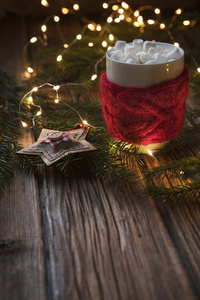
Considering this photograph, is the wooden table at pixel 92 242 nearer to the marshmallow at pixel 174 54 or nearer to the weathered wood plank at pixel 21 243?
the weathered wood plank at pixel 21 243

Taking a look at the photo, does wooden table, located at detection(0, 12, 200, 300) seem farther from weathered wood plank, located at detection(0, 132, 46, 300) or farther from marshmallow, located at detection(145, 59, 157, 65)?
marshmallow, located at detection(145, 59, 157, 65)

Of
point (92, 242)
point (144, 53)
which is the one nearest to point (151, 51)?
point (144, 53)

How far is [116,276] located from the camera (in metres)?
0.46

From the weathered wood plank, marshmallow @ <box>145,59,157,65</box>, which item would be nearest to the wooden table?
the weathered wood plank

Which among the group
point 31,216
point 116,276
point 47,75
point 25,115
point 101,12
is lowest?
point 116,276

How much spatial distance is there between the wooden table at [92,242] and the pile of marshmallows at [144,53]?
0.73 ft

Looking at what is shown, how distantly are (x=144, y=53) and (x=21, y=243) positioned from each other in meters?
0.38

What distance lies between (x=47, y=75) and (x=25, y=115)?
0.79 ft

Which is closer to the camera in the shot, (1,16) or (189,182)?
(189,182)

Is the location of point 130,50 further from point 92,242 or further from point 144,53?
point 92,242

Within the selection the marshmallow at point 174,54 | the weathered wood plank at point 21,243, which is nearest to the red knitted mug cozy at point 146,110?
the marshmallow at point 174,54

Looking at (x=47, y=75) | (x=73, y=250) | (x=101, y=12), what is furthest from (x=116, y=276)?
(x=101, y=12)

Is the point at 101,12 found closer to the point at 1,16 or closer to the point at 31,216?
the point at 1,16

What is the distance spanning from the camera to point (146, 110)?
609 mm
